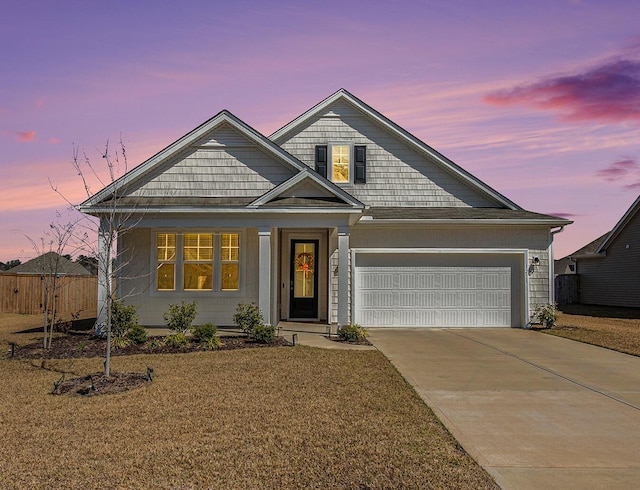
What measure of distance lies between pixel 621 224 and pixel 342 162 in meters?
16.3

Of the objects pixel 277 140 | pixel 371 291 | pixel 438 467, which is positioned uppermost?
pixel 277 140

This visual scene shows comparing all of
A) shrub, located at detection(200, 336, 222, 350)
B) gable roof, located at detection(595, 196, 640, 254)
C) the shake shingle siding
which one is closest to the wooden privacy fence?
the shake shingle siding

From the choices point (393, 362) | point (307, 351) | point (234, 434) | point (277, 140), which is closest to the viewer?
point (234, 434)

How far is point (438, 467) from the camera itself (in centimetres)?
513

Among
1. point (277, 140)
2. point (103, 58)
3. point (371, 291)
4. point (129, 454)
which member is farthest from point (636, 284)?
point (129, 454)

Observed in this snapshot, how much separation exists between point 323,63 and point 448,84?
3.87 m

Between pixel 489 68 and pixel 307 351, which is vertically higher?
pixel 489 68

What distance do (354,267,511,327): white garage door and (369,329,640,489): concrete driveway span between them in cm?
292

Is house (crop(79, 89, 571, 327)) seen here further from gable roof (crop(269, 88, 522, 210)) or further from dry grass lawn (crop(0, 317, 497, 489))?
dry grass lawn (crop(0, 317, 497, 489))

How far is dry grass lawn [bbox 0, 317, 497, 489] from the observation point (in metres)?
4.91

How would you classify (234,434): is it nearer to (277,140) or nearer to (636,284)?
(277,140)

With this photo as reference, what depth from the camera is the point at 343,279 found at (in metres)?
14.2

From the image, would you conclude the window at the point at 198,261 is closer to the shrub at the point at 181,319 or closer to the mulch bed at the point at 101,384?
the shrub at the point at 181,319

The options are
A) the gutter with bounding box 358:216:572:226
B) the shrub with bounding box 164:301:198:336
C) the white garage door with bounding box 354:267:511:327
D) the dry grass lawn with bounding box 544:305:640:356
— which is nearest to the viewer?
the shrub with bounding box 164:301:198:336
